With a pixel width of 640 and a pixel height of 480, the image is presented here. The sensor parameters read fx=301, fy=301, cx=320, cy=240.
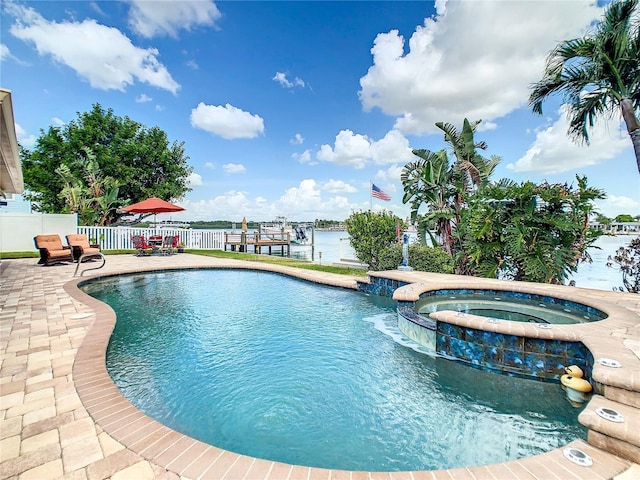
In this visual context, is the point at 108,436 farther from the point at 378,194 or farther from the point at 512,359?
the point at 378,194

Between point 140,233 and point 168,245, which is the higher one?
point 140,233

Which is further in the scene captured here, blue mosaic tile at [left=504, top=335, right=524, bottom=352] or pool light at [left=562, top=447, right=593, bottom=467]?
blue mosaic tile at [left=504, top=335, right=524, bottom=352]

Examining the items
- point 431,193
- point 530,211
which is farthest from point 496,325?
point 431,193

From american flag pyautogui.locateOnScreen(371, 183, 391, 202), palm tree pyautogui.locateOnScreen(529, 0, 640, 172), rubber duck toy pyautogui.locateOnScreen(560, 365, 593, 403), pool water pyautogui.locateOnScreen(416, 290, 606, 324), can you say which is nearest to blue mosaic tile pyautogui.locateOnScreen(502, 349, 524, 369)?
rubber duck toy pyautogui.locateOnScreen(560, 365, 593, 403)

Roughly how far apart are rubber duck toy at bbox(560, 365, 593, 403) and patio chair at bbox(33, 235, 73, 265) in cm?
1443

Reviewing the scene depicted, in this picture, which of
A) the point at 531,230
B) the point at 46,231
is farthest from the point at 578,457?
the point at 46,231

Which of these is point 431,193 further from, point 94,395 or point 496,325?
point 94,395

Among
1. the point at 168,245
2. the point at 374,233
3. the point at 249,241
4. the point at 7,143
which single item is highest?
the point at 7,143

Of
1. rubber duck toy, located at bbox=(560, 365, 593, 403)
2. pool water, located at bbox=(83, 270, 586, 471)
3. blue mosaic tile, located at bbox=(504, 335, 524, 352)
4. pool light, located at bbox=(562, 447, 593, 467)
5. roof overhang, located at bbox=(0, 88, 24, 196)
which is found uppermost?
roof overhang, located at bbox=(0, 88, 24, 196)

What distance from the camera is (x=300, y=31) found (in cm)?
1346

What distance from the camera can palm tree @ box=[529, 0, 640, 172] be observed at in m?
6.45

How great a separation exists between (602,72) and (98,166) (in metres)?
23.8

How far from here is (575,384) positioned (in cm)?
330

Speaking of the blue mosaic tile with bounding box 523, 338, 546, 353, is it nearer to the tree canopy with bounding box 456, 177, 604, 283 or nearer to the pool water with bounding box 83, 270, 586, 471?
the pool water with bounding box 83, 270, 586, 471
